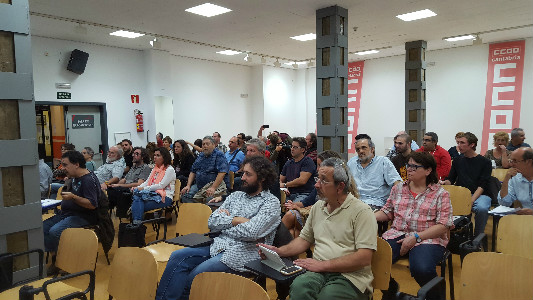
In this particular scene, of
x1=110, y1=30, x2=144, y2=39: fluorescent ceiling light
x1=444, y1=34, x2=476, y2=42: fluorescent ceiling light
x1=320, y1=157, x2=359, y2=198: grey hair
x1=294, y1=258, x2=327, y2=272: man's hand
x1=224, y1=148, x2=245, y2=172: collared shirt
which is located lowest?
x1=294, y1=258, x2=327, y2=272: man's hand

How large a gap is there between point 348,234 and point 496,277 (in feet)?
2.77

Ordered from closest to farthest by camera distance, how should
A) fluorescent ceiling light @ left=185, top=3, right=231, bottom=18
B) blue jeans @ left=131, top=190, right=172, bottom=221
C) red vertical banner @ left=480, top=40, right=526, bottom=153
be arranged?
blue jeans @ left=131, top=190, right=172, bottom=221 < fluorescent ceiling light @ left=185, top=3, right=231, bottom=18 < red vertical banner @ left=480, top=40, right=526, bottom=153

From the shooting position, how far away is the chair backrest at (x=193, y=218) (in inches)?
140

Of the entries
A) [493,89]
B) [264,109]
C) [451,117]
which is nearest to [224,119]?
[264,109]

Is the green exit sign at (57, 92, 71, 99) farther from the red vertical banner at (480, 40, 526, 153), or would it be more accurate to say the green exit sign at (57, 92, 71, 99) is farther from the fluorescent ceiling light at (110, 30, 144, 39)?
the red vertical banner at (480, 40, 526, 153)

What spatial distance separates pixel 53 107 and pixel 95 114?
97 centimetres

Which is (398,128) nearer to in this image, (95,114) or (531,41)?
(531,41)

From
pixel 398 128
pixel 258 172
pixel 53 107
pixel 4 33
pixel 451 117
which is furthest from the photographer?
pixel 398 128

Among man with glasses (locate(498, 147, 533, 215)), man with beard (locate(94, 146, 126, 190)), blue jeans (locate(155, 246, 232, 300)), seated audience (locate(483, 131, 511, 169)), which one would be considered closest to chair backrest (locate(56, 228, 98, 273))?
blue jeans (locate(155, 246, 232, 300))

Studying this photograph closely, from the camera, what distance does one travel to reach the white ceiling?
6379 millimetres

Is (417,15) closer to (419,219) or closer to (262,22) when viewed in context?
(262,22)

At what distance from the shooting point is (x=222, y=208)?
10.2 ft

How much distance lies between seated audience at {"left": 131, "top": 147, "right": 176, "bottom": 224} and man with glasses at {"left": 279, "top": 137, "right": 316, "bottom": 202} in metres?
Result: 1.61

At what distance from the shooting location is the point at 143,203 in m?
4.98
